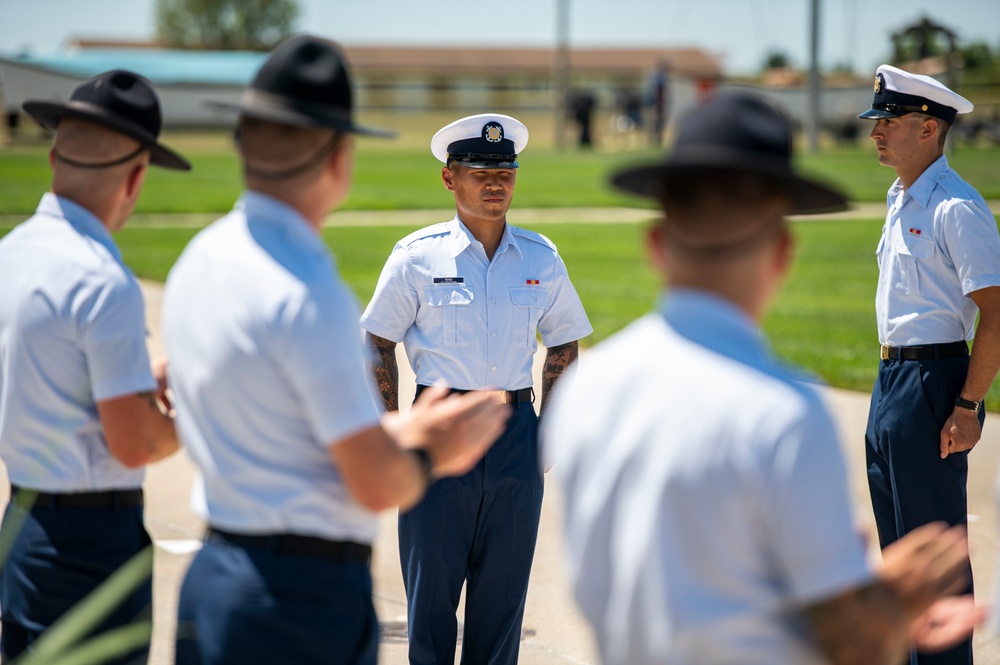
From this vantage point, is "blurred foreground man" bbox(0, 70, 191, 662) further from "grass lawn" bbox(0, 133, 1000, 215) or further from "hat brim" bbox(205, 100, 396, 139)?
"grass lawn" bbox(0, 133, 1000, 215)

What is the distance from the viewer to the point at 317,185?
2273 millimetres

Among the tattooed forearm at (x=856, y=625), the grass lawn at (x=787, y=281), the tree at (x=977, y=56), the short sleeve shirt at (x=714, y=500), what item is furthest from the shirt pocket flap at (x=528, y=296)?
the tree at (x=977, y=56)

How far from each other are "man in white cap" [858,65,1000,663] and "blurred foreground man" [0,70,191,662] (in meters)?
2.75

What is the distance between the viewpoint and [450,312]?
4016mm

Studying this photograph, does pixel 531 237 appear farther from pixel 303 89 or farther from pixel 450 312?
pixel 303 89

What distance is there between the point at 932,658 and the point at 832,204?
2356 millimetres

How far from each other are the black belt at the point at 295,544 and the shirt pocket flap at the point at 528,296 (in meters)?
1.94

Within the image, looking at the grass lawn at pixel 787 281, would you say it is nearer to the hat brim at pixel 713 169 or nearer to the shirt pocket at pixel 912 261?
the shirt pocket at pixel 912 261

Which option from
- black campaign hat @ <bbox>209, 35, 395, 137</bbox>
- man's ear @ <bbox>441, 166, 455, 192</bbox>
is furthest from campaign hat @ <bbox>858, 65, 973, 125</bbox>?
black campaign hat @ <bbox>209, 35, 395, 137</bbox>

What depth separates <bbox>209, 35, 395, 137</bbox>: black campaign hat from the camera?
221cm

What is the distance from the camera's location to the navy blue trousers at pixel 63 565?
271 cm

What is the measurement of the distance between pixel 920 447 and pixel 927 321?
18.9 inches

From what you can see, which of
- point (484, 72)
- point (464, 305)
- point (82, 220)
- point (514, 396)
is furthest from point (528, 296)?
point (484, 72)

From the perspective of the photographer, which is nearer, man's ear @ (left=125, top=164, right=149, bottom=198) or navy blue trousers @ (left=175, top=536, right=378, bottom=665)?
navy blue trousers @ (left=175, top=536, right=378, bottom=665)
